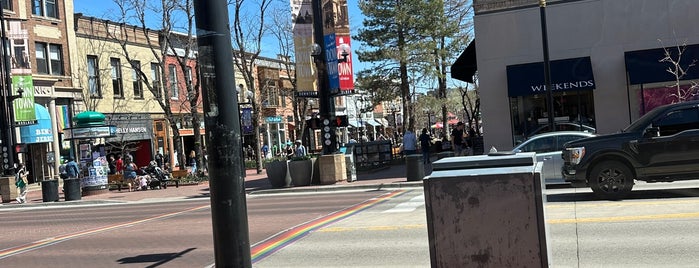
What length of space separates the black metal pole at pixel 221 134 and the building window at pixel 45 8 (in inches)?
1221

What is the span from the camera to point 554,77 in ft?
70.8

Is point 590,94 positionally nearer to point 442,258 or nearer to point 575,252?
point 575,252

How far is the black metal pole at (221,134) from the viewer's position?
5258 mm

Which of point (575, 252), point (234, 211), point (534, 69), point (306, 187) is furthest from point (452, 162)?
point (534, 69)

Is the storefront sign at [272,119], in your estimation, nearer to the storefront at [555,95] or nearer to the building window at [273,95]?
the building window at [273,95]

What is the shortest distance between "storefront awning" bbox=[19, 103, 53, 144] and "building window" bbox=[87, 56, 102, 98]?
13.8ft

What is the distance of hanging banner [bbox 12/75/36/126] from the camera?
26.7 metres

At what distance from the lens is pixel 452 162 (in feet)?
15.4

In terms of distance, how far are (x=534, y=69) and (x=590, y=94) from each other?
2.31 m

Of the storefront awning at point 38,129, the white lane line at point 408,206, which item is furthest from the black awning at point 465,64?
the storefront awning at point 38,129

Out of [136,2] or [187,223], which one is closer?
[187,223]

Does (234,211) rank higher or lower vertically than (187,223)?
higher

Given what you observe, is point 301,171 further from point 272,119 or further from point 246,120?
point 272,119

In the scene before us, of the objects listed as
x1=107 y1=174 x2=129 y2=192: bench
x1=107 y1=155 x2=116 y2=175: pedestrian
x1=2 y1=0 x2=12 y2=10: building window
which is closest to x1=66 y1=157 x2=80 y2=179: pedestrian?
x1=107 y1=174 x2=129 y2=192: bench
